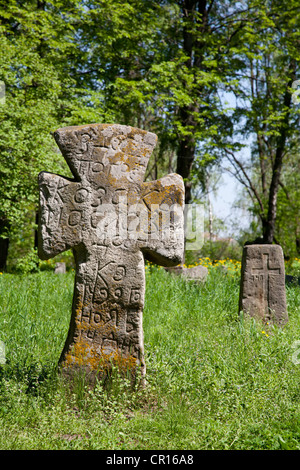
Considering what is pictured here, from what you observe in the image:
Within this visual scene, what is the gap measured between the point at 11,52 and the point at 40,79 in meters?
0.98

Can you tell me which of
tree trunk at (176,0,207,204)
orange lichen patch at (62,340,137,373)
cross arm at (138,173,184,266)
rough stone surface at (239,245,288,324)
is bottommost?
orange lichen patch at (62,340,137,373)

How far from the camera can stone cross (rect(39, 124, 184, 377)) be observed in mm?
3590

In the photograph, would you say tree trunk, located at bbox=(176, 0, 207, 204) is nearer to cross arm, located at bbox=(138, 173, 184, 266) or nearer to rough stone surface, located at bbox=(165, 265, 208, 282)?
rough stone surface, located at bbox=(165, 265, 208, 282)

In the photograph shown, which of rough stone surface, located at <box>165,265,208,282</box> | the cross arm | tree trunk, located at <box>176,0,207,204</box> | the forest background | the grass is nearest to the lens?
the grass

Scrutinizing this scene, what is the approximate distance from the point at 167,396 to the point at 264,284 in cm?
294

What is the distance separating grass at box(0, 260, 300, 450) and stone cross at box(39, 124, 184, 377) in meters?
0.28

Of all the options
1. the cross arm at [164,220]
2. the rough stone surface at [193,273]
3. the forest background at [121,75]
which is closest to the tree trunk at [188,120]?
the forest background at [121,75]

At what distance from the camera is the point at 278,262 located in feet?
19.4

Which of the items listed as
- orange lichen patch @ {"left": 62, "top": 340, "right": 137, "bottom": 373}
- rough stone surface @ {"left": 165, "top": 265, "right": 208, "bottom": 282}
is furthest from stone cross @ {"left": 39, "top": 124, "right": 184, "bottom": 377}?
rough stone surface @ {"left": 165, "top": 265, "right": 208, "bottom": 282}

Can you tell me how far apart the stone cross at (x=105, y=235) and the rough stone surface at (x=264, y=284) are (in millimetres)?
2494

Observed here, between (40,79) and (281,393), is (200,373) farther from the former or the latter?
(40,79)

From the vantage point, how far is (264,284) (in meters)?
5.95

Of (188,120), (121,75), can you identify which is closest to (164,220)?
(188,120)
